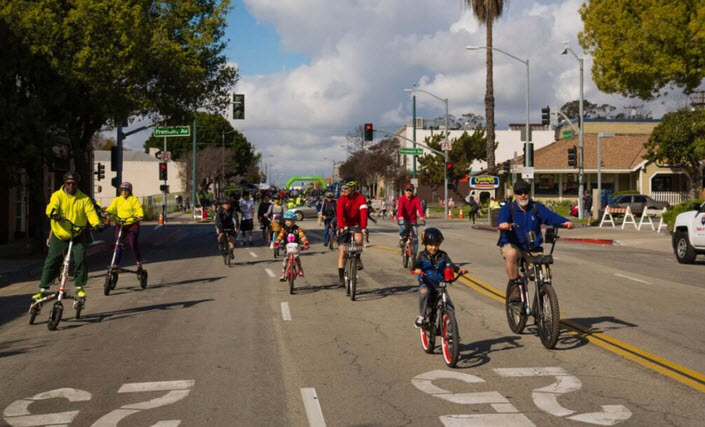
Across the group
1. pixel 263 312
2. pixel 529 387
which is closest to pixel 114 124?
pixel 263 312

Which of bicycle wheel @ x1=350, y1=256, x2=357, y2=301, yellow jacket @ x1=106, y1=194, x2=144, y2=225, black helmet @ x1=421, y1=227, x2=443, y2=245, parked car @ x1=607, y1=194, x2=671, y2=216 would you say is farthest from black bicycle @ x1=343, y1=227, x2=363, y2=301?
parked car @ x1=607, y1=194, x2=671, y2=216

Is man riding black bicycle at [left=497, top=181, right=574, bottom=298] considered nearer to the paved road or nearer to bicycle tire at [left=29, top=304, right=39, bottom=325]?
the paved road

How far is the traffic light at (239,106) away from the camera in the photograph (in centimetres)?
3169

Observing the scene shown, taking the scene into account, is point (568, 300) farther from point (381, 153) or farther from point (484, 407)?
point (381, 153)

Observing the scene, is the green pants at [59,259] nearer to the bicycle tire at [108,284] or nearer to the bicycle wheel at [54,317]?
the bicycle wheel at [54,317]

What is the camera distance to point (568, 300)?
13422 mm

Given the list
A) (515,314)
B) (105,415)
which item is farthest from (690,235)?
(105,415)

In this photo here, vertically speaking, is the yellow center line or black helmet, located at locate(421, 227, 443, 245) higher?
black helmet, located at locate(421, 227, 443, 245)

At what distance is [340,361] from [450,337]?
48.4 inches

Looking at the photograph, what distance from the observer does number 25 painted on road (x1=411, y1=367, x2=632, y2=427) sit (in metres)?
6.25

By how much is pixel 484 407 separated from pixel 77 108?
811 inches

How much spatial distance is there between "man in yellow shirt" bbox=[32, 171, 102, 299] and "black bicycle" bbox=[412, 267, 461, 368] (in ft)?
16.7

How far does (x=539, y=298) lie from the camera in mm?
9102

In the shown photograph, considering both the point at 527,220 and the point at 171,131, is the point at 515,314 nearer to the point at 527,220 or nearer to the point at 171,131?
the point at 527,220
